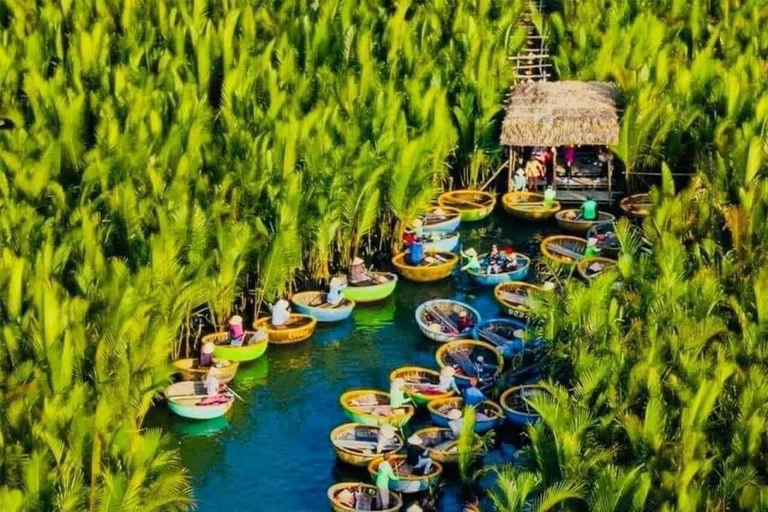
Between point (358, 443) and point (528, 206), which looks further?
point (528, 206)

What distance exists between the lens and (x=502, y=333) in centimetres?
1997

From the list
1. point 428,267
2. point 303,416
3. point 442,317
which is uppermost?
point 428,267

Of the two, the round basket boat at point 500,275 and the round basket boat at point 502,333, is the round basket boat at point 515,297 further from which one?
the round basket boat at point 500,275

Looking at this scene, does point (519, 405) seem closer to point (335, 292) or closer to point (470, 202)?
point (335, 292)

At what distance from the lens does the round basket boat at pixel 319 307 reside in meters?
20.6

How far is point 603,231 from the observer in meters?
23.4

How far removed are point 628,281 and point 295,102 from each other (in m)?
8.00

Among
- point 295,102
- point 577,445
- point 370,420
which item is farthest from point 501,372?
point 295,102

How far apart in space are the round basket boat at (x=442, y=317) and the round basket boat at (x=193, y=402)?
3685 millimetres

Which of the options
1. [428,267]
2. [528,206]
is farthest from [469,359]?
[528,206]

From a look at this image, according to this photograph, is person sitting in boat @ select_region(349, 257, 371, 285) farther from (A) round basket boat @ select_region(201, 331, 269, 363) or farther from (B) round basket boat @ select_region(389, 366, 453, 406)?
(B) round basket boat @ select_region(389, 366, 453, 406)

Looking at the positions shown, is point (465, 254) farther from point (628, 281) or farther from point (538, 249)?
point (628, 281)

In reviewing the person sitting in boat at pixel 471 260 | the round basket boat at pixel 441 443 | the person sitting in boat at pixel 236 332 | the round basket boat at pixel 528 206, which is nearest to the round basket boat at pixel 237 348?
the person sitting in boat at pixel 236 332

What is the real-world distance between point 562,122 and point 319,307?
6538 millimetres
